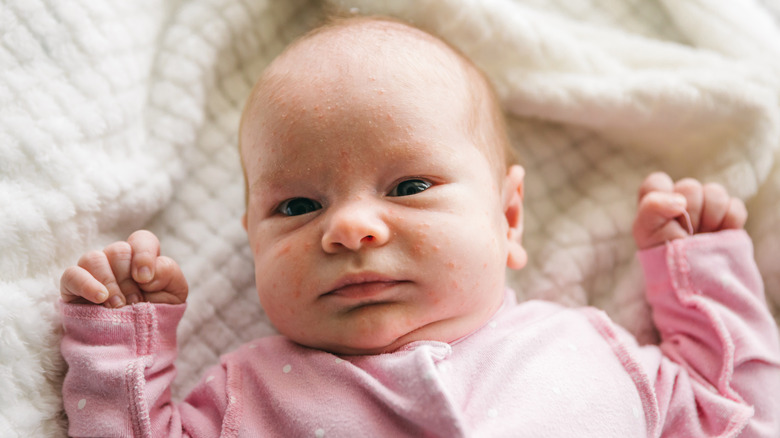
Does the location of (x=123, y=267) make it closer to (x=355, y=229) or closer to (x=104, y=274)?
(x=104, y=274)

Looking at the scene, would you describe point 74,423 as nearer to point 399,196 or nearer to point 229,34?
point 399,196

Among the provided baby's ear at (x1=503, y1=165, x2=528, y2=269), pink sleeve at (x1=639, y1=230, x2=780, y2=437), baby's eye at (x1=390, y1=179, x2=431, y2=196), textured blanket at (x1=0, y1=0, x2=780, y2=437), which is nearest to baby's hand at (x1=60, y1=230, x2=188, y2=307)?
textured blanket at (x1=0, y1=0, x2=780, y2=437)

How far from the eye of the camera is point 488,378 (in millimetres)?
1072

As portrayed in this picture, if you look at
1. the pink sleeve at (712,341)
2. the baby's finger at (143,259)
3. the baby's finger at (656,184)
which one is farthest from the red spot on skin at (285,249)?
the baby's finger at (656,184)

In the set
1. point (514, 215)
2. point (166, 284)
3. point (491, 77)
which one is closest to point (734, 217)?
point (514, 215)

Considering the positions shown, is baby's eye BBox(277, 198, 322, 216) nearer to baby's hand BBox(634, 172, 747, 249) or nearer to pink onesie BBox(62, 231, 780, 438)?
pink onesie BBox(62, 231, 780, 438)

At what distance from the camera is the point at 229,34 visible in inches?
57.6

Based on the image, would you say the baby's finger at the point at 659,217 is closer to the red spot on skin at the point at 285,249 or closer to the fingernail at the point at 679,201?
the fingernail at the point at 679,201

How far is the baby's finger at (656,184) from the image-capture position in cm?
137

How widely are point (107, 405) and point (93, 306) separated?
Result: 0.16 m

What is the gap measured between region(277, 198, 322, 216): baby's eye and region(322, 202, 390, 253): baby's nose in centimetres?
10

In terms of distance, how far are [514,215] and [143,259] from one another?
70cm

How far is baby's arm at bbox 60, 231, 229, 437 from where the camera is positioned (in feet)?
3.38

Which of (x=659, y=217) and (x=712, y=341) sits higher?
(x=659, y=217)
